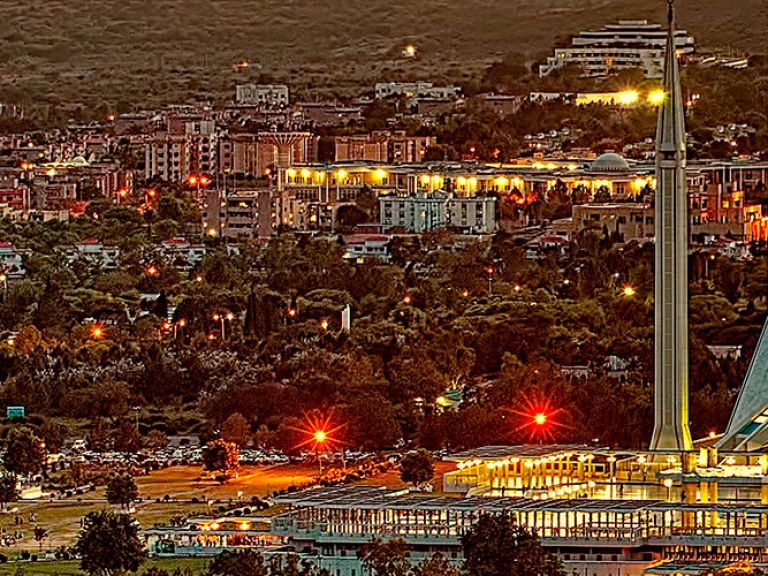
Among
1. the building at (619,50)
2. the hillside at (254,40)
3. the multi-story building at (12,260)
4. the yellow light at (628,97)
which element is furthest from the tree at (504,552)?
the hillside at (254,40)

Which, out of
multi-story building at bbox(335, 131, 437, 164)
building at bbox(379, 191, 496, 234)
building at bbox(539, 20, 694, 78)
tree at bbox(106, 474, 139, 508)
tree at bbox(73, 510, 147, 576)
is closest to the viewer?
tree at bbox(73, 510, 147, 576)

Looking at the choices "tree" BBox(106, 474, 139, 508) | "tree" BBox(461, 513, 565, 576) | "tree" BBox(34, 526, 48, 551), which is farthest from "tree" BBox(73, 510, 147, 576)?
"tree" BBox(106, 474, 139, 508)

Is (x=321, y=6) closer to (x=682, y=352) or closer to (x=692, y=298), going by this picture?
(x=692, y=298)

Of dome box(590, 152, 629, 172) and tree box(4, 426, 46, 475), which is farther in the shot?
dome box(590, 152, 629, 172)

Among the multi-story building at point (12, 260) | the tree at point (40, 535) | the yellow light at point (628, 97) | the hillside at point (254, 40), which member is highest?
the hillside at point (254, 40)

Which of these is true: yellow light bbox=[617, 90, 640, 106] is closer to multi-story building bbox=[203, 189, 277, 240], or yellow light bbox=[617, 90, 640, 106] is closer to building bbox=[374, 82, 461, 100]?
building bbox=[374, 82, 461, 100]

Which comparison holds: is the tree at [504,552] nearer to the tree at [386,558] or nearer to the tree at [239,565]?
the tree at [386,558]
